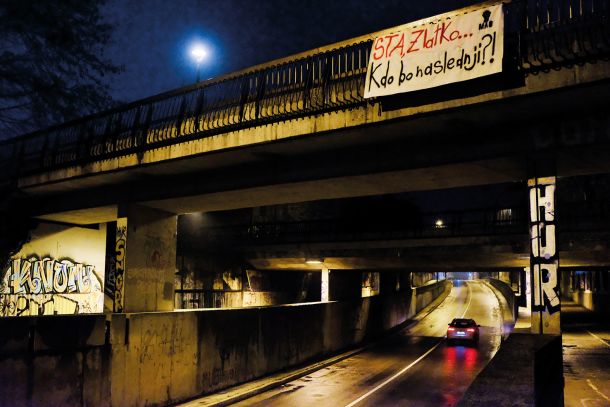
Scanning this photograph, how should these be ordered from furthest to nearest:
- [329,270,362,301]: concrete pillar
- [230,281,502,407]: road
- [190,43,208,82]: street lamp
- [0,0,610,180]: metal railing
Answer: [329,270,362,301]: concrete pillar → [190,43,208,82]: street lamp → [230,281,502,407]: road → [0,0,610,180]: metal railing

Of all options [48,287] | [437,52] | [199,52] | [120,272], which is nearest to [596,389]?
[437,52]

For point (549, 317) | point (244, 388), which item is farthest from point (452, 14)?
point (244, 388)

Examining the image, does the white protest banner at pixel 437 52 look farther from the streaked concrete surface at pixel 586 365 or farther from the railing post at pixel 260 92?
the streaked concrete surface at pixel 586 365

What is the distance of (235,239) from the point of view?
36.4 m

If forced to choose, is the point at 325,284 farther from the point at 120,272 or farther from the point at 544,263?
the point at 544,263

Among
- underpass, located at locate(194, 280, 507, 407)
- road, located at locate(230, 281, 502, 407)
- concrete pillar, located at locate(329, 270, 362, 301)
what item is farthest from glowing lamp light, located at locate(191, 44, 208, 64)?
concrete pillar, located at locate(329, 270, 362, 301)

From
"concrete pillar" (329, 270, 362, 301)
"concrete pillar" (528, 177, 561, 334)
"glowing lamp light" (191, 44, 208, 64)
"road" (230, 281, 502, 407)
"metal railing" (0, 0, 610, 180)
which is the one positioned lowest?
"road" (230, 281, 502, 407)

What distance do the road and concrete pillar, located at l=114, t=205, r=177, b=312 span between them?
4.52 m

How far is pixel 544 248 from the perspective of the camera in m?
10.9

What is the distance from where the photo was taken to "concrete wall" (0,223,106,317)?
2011 centimetres

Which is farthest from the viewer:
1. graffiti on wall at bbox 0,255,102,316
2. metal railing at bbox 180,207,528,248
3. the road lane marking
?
metal railing at bbox 180,207,528,248

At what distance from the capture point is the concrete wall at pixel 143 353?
39.4 feet

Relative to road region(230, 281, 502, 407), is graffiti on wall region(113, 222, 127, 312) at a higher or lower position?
higher

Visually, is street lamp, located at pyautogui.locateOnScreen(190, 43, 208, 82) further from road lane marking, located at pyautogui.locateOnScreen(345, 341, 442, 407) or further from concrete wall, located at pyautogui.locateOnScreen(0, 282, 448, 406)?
road lane marking, located at pyautogui.locateOnScreen(345, 341, 442, 407)
